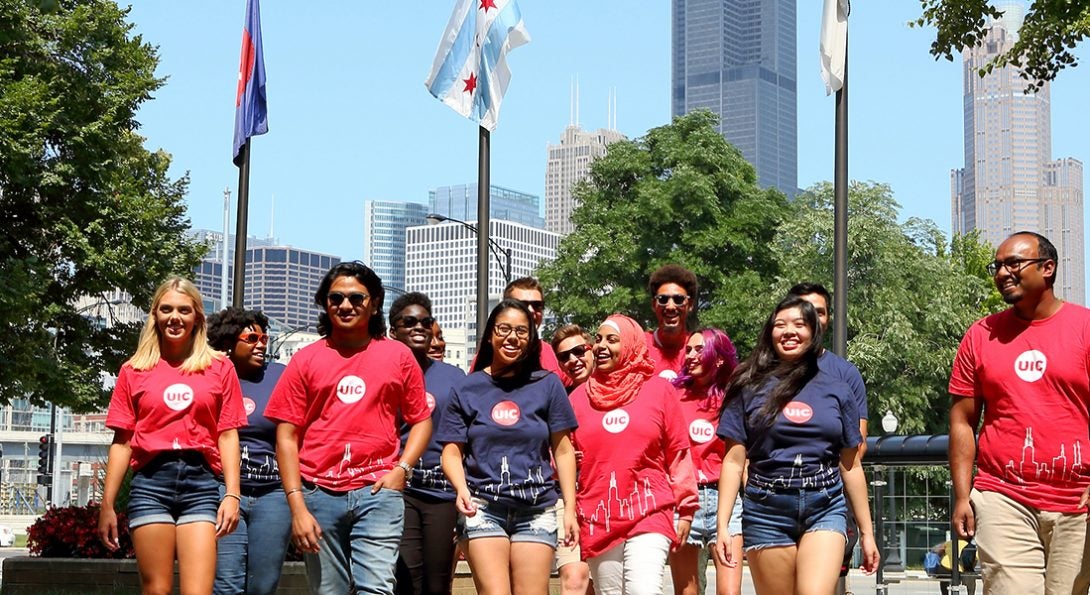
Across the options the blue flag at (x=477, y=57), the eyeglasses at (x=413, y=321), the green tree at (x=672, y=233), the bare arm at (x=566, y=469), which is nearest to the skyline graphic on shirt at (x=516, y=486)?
the bare arm at (x=566, y=469)

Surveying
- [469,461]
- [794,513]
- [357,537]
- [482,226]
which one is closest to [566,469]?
[469,461]

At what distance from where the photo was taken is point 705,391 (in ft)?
31.5

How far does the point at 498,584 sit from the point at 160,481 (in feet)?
5.81

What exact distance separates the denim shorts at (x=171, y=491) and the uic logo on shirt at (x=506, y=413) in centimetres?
151

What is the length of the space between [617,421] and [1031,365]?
7.44 ft

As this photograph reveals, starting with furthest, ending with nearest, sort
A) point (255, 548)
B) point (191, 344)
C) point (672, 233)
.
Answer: point (672, 233) → point (255, 548) → point (191, 344)

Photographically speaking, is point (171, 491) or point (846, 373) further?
point (846, 373)

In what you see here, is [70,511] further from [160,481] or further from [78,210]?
[78,210]

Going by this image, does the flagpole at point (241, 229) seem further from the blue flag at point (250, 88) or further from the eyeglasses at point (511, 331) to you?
the eyeglasses at point (511, 331)

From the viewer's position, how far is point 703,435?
377 inches

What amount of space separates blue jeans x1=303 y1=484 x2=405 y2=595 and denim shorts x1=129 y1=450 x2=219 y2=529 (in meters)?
0.54

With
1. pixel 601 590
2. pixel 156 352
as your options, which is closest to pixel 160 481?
pixel 156 352

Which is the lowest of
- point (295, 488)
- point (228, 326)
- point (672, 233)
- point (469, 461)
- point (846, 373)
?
point (295, 488)

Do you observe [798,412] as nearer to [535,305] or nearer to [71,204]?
[535,305]
